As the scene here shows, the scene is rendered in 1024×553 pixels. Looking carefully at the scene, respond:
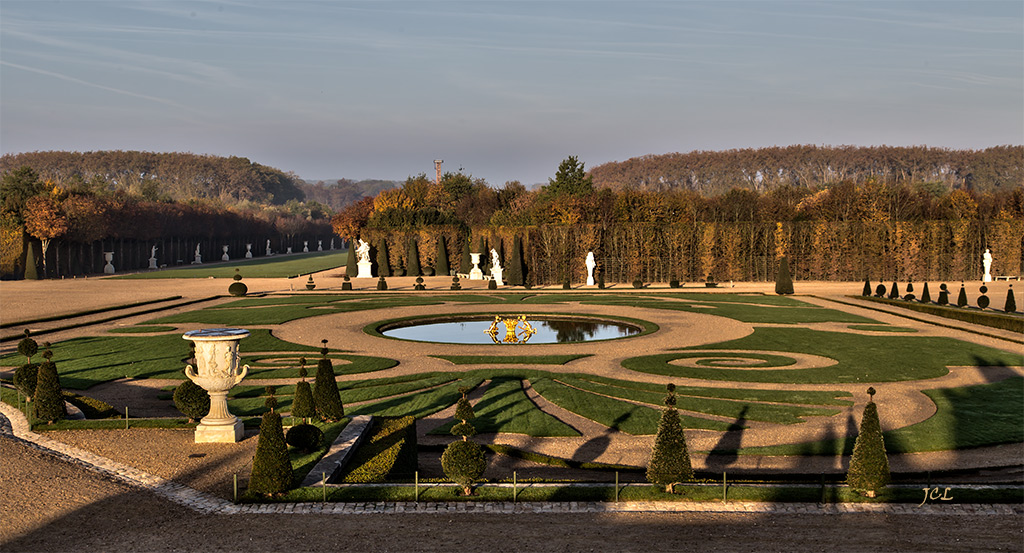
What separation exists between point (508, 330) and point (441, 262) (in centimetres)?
4409

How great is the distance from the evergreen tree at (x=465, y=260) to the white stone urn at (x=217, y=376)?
58.5 meters

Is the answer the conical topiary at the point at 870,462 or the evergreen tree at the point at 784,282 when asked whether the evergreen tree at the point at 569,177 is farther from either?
the conical topiary at the point at 870,462

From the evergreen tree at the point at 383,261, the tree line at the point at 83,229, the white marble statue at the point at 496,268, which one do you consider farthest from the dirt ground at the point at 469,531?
the tree line at the point at 83,229

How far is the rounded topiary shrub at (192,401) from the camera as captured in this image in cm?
1836

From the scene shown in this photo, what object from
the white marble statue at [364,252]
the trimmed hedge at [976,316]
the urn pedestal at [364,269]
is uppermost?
the white marble statue at [364,252]

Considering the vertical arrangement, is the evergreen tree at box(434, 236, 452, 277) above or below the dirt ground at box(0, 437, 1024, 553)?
above

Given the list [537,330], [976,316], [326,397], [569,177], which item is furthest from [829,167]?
[326,397]

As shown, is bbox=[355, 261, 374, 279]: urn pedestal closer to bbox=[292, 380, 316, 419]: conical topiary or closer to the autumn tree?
the autumn tree

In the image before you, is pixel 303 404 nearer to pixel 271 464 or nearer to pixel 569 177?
pixel 271 464

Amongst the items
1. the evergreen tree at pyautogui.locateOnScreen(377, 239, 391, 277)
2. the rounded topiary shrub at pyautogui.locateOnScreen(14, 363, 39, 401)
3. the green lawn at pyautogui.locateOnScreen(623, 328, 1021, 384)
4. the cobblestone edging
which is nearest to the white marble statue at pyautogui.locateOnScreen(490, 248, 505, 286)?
the evergreen tree at pyautogui.locateOnScreen(377, 239, 391, 277)

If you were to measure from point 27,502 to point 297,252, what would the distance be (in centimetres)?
14576

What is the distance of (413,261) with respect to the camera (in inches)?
3054

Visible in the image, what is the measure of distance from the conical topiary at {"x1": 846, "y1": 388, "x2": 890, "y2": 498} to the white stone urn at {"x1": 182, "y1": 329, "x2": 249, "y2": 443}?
12.5 meters

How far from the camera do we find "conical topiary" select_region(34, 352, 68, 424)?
61.0 ft
